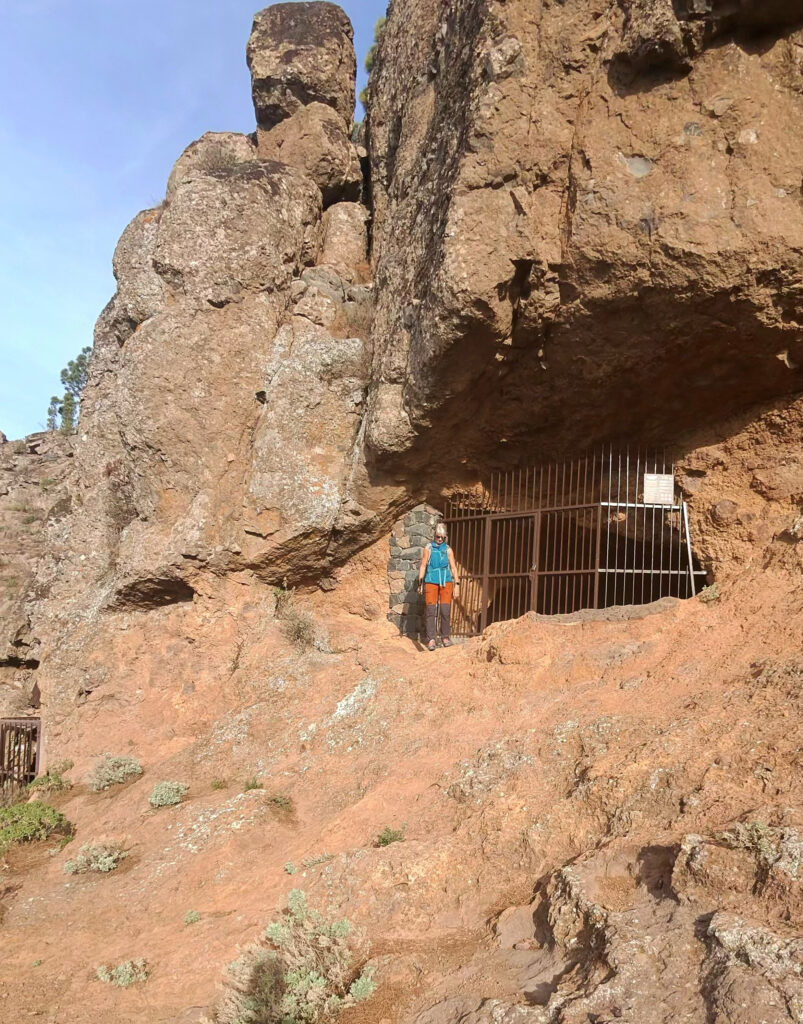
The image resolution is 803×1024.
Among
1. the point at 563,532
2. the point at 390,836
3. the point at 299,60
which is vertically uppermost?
the point at 299,60

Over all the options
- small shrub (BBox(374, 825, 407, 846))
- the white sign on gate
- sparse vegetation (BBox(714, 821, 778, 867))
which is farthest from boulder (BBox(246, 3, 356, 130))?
sparse vegetation (BBox(714, 821, 778, 867))

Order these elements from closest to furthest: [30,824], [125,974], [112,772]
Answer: [125,974] → [30,824] → [112,772]

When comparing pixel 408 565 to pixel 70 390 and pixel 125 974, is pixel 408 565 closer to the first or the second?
pixel 125 974

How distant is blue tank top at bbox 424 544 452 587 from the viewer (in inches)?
358

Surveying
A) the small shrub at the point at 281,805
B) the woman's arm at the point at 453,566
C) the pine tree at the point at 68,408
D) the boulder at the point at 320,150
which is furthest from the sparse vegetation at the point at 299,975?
the pine tree at the point at 68,408

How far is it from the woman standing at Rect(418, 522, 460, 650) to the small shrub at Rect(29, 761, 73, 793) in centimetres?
424

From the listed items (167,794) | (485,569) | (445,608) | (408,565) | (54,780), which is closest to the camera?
(167,794)

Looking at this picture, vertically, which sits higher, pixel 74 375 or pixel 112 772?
pixel 74 375

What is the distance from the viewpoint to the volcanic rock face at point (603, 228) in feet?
23.8

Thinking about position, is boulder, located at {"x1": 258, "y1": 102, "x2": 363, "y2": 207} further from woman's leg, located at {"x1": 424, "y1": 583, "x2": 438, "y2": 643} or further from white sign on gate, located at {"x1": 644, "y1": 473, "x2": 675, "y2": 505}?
white sign on gate, located at {"x1": 644, "y1": 473, "x2": 675, "y2": 505}

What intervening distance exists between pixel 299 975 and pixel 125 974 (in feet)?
4.74

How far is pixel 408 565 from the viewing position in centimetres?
1014

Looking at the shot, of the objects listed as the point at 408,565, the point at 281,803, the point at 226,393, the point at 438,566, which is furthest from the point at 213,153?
the point at 281,803

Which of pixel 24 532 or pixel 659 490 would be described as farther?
pixel 24 532
